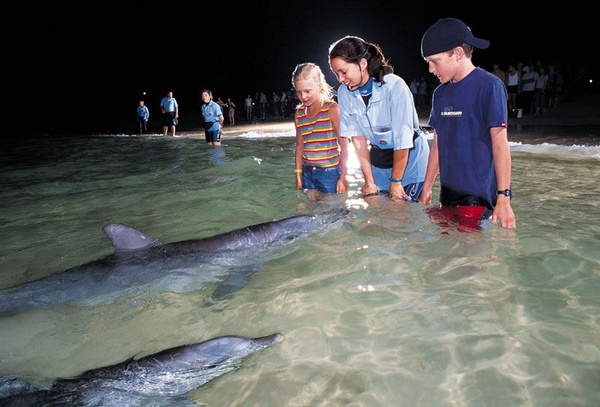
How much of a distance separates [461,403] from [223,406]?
1.31 m

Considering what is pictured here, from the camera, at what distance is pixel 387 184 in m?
4.44

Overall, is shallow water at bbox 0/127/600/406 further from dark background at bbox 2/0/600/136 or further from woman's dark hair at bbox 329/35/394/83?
dark background at bbox 2/0/600/136

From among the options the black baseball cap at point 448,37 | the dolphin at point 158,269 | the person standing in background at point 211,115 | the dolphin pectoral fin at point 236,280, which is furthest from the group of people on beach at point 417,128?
the person standing in background at point 211,115

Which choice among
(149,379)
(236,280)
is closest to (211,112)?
(236,280)

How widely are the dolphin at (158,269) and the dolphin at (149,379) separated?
0.96 metres

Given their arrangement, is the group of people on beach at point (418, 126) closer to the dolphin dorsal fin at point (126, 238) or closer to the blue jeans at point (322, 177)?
the blue jeans at point (322, 177)

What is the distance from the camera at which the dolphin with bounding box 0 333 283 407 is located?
2.35 m

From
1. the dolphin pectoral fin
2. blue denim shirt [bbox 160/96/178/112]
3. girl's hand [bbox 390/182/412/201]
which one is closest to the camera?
the dolphin pectoral fin

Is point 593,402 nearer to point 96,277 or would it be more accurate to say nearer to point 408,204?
point 408,204

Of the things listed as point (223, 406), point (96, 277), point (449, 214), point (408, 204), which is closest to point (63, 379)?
point (223, 406)

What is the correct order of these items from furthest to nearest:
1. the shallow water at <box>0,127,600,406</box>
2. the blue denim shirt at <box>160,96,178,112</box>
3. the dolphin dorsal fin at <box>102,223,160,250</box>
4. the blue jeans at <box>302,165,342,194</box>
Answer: the blue denim shirt at <box>160,96,178,112</box> < the blue jeans at <box>302,165,342,194</box> < the dolphin dorsal fin at <box>102,223,160,250</box> < the shallow water at <box>0,127,600,406</box>

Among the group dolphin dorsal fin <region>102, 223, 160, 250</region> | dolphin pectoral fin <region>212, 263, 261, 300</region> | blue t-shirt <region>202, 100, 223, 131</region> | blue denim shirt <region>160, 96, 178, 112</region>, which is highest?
blue denim shirt <region>160, 96, 178, 112</region>

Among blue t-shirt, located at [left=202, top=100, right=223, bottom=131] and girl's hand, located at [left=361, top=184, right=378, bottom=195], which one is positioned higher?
blue t-shirt, located at [left=202, top=100, right=223, bottom=131]

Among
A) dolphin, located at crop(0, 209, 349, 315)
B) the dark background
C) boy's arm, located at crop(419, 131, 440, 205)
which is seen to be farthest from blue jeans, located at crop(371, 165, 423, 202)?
the dark background
